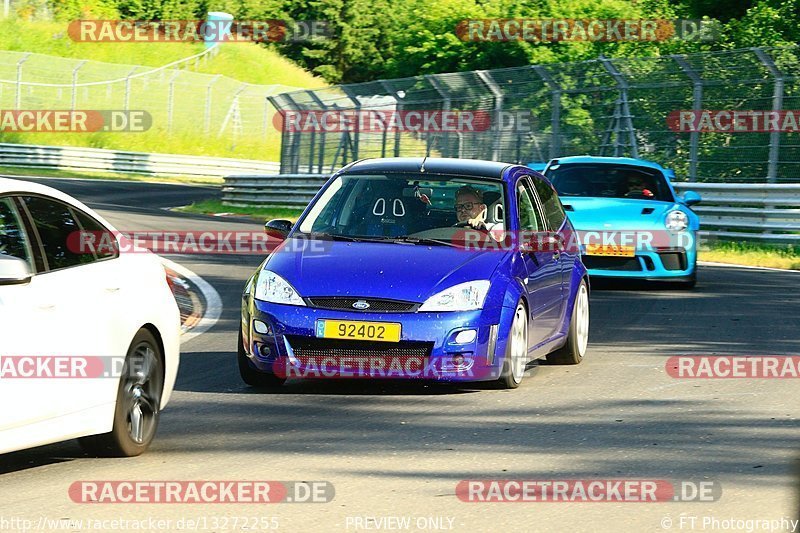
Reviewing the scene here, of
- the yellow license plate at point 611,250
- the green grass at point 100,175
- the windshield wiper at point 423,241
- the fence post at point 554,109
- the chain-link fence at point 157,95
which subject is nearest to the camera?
the windshield wiper at point 423,241

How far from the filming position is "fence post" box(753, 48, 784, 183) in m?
23.8

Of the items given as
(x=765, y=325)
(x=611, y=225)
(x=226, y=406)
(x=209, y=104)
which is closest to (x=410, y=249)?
(x=226, y=406)

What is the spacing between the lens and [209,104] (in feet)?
196

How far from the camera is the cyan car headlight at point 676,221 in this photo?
16.8 m

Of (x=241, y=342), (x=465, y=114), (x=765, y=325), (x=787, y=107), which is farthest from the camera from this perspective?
(x=465, y=114)

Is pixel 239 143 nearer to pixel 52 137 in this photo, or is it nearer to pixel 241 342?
pixel 52 137

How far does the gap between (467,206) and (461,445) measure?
9.52 feet

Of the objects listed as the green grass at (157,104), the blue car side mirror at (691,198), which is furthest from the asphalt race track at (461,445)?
the green grass at (157,104)

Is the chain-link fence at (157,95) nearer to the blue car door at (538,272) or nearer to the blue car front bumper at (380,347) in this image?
the blue car door at (538,272)

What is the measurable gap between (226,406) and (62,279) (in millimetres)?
2163

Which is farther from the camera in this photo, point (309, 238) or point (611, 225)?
point (611, 225)

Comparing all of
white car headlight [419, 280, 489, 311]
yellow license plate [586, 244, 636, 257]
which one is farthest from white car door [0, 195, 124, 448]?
yellow license plate [586, 244, 636, 257]

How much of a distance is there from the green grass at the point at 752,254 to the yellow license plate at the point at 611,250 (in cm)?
514

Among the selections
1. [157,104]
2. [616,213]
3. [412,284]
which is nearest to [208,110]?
[157,104]
